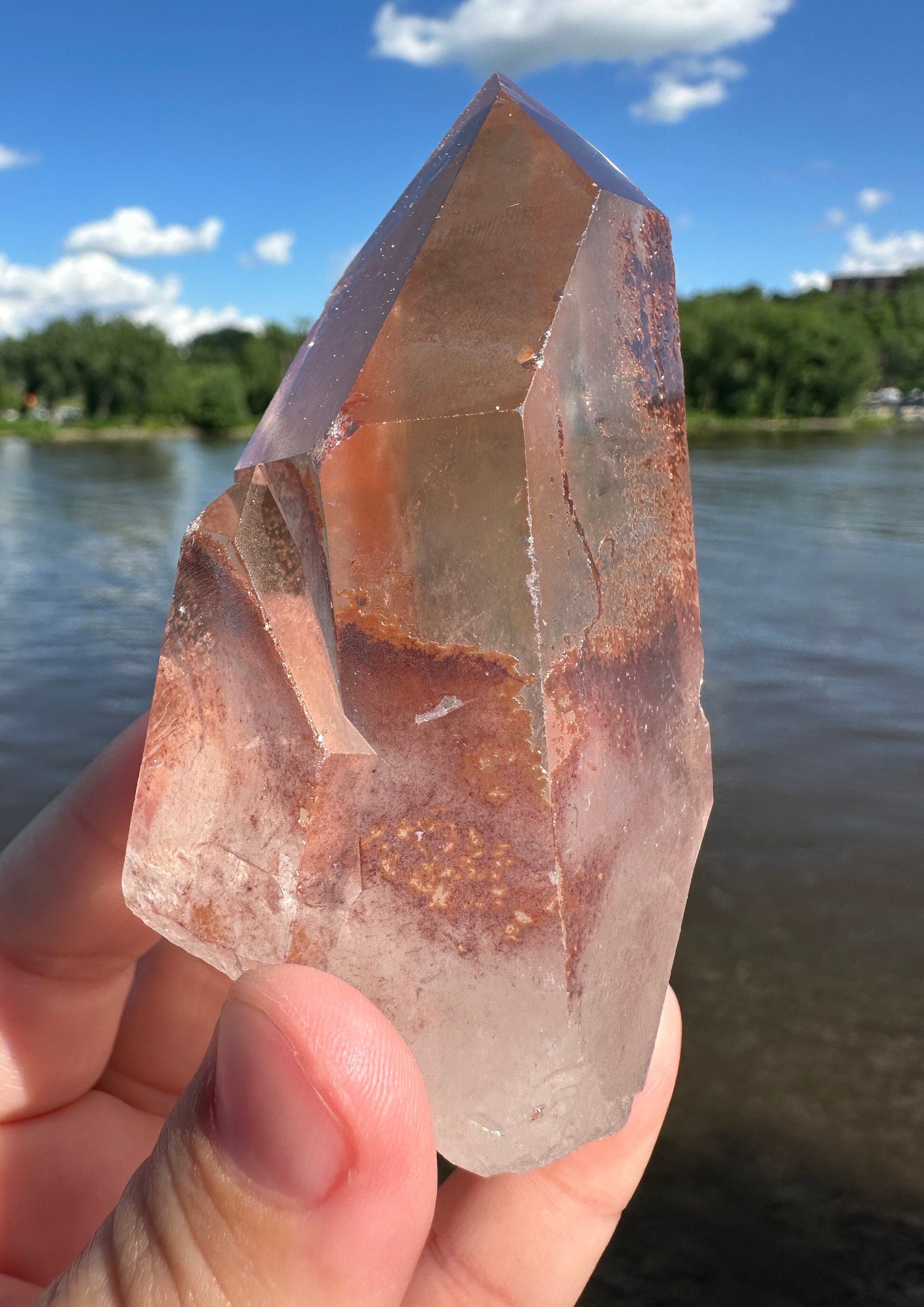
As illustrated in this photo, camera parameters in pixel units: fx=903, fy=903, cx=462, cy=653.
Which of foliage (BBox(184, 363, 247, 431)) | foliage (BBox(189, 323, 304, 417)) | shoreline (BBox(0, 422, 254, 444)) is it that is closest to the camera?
shoreline (BBox(0, 422, 254, 444))

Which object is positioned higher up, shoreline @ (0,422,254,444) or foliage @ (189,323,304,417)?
foliage @ (189,323,304,417)

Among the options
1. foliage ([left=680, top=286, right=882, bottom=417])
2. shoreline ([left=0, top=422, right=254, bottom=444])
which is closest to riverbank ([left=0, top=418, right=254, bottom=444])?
shoreline ([left=0, top=422, right=254, bottom=444])

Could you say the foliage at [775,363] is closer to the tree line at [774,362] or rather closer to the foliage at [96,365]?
the tree line at [774,362]

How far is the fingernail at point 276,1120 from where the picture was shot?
1230 mm

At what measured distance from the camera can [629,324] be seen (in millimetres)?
1587

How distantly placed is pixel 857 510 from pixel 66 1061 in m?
13.1

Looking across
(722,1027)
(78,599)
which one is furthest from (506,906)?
(78,599)

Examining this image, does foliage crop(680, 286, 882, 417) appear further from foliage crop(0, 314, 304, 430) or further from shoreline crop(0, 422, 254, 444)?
shoreline crop(0, 422, 254, 444)

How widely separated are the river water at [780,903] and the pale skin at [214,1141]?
533 millimetres

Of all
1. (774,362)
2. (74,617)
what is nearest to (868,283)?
(774,362)

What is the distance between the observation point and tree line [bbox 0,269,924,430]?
50.1 meters

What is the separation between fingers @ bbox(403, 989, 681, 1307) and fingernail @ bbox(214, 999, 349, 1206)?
799 mm

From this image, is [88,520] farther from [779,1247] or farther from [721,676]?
[779,1247]

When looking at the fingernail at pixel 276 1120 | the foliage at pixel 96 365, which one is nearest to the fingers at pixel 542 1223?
the fingernail at pixel 276 1120
